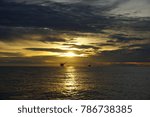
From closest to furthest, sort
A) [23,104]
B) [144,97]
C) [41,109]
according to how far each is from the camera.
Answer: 1. [41,109]
2. [23,104]
3. [144,97]

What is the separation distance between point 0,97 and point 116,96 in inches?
989

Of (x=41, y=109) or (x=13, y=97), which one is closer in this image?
(x=41, y=109)

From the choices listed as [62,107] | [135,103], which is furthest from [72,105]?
[135,103]

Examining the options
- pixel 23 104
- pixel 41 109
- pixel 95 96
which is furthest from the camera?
pixel 95 96

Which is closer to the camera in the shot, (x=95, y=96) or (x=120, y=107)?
(x=120, y=107)

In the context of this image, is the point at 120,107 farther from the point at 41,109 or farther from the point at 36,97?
the point at 36,97

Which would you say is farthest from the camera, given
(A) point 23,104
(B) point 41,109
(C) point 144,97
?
(C) point 144,97

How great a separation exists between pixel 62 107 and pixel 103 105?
1906mm

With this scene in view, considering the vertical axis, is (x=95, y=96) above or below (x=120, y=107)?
below

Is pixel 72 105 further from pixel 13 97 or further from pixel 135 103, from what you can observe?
pixel 13 97

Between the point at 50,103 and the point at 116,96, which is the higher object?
the point at 50,103

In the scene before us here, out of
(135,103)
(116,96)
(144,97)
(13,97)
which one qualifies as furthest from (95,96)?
(135,103)

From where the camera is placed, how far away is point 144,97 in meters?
59.0

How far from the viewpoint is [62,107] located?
1346 centimetres
